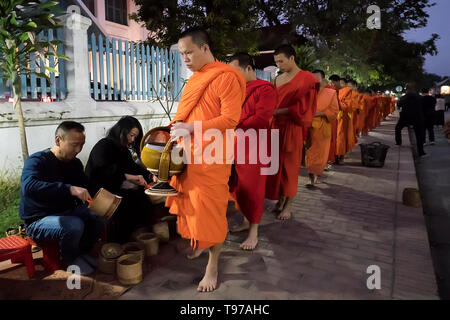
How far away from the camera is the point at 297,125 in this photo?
4156 mm

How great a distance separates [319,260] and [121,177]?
2.07m

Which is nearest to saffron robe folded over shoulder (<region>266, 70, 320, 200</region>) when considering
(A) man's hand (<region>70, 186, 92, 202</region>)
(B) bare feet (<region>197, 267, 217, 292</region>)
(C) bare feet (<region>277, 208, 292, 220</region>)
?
(C) bare feet (<region>277, 208, 292, 220</region>)

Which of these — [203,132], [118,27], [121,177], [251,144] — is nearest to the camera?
[203,132]

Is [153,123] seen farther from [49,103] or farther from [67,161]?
[67,161]

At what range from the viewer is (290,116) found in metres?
4.11

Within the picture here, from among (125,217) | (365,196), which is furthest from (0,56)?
(365,196)

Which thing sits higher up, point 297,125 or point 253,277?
point 297,125

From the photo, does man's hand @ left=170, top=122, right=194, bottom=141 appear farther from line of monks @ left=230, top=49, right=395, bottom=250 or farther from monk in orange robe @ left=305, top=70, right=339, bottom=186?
monk in orange robe @ left=305, top=70, right=339, bottom=186

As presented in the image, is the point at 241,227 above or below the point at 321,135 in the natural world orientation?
below

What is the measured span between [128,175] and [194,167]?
4.46 ft

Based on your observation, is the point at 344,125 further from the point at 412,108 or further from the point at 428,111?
the point at 428,111

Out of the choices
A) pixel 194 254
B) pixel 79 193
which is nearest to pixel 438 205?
pixel 194 254
